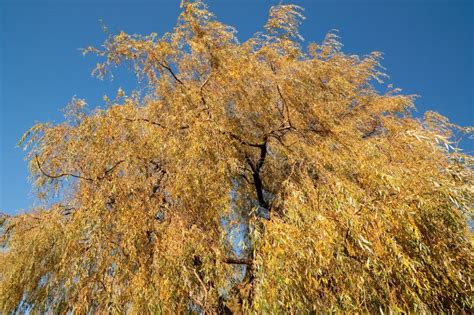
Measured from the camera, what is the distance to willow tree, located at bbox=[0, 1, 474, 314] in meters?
2.84

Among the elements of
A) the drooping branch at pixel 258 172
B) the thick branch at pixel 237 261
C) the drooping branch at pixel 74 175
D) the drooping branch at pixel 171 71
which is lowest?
the thick branch at pixel 237 261

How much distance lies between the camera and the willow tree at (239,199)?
2838 mm

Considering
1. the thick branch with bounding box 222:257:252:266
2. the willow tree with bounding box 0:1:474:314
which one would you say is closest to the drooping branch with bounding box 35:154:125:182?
the willow tree with bounding box 0:1:474:314

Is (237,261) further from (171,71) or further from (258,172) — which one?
(171,71)

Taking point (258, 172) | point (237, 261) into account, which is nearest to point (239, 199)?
point (258, 172)

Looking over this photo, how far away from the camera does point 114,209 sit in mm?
3846

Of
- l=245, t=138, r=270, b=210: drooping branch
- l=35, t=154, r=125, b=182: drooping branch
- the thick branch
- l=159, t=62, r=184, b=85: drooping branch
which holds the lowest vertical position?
the thick branch

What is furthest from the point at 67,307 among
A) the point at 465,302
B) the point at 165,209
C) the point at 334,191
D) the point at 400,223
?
the point at 465,302

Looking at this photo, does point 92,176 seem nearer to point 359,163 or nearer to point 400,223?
point 359,163

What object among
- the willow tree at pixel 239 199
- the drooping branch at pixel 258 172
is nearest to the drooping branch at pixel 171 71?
the willow tree at pixel 239 199

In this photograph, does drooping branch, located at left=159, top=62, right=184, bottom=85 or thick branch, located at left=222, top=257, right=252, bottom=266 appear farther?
drooping branch, located at left=159, top=62, right=184, bottom=85

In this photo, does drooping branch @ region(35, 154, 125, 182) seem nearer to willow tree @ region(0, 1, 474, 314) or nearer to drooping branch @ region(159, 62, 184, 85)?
willow tree @ region(0, 1, 474, 314)

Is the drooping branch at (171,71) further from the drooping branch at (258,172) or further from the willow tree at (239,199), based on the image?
the drooping branch at (258,172)

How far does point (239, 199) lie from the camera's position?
192 inches
